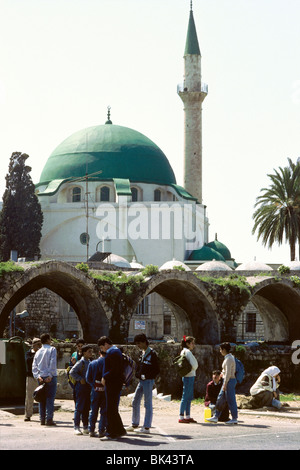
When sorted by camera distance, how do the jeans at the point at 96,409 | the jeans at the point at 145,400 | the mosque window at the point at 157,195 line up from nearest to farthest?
the jeans at the point at 96,409 < the jeans at the point at 145,400 < the mosque window at the point at 157,195

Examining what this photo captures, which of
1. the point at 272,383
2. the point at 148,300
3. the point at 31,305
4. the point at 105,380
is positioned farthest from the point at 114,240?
the point at 105,380

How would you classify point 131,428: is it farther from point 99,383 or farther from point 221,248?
point 221,248

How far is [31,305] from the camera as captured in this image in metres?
41.2

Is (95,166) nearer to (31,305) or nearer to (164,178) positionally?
(164,178)

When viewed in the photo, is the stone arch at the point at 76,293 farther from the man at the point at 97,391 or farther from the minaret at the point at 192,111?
A: the minaret at the point at 192,111

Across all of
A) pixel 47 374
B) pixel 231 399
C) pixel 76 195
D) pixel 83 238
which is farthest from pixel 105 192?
pixel 47 374

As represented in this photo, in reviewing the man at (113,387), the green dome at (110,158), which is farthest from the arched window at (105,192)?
the man at (113,387)

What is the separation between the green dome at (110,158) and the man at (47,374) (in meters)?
49.2

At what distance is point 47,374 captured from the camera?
449 inches

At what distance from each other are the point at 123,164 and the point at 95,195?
3.06 metres

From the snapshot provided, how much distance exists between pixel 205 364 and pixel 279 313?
8.18 metres

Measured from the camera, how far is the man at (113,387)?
32.3 feet

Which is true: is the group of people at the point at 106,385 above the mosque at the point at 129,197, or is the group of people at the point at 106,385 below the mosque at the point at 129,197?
below
